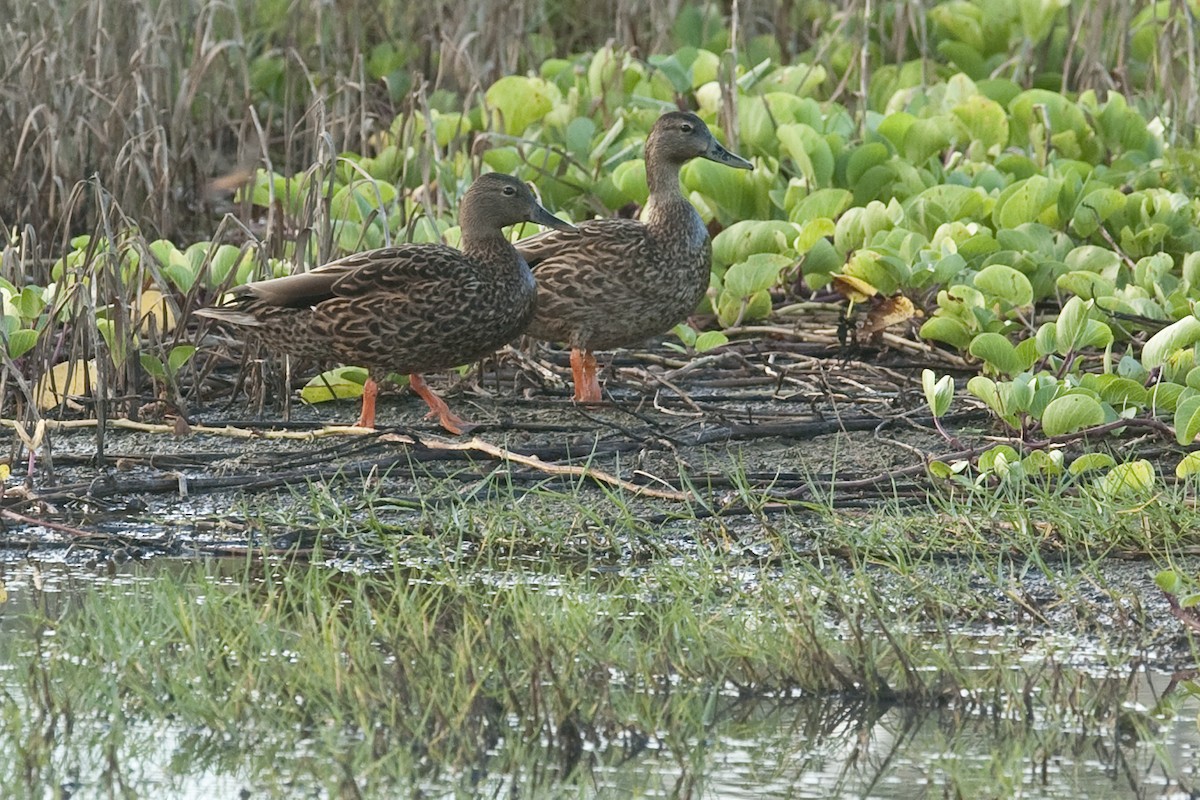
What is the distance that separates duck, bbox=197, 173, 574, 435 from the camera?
237 inches

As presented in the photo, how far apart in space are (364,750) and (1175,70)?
23.1 feet

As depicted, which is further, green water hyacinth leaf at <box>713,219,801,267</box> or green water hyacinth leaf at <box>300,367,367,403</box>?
green water hyacinth leaf at <box>713,219,801,267</box>

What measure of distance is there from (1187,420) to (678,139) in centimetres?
243

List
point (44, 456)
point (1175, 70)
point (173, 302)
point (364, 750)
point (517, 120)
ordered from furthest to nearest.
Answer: point (1175, 70) → point (517, 120) → point (173, 302) → point (44, 456) → point (364, 750)

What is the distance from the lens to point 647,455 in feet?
18.8

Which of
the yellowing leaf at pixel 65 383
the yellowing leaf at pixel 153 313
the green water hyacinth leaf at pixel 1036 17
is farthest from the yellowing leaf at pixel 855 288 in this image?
the green water hyacinth leaf at pixel 1036 17

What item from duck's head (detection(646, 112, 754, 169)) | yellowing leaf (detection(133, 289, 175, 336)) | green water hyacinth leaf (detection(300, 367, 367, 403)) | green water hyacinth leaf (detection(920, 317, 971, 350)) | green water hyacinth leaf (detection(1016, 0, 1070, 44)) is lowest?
green water hyacinth leaf (detection(300, 367, 367, 403))

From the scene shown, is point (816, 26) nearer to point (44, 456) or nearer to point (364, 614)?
point (44, 456)

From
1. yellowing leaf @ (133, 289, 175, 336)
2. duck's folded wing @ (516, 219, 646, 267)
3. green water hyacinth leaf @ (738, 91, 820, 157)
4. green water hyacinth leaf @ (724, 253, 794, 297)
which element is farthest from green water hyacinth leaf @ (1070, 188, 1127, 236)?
yellowing leaf @ (133, 289, 175, 336)

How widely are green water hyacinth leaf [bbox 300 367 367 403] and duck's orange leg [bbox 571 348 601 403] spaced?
2.35 feet

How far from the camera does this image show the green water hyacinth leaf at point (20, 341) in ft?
19.0

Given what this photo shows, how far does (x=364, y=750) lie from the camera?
352cm

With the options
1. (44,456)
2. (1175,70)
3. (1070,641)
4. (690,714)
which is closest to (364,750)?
(690,714)

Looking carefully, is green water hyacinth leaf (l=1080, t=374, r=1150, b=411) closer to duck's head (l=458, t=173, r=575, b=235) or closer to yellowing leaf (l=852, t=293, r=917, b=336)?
yellowing leaf (l=852, t=293, r=917, b=336)
